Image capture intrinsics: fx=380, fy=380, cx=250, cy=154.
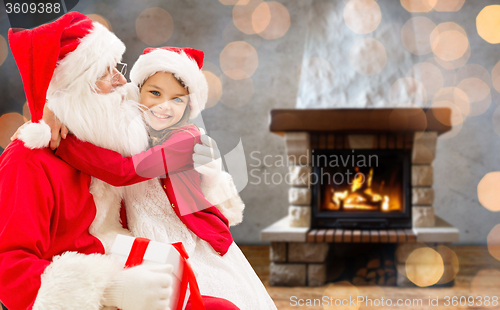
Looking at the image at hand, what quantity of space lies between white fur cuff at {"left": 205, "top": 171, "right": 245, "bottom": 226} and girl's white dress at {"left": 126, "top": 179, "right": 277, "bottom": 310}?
0.36ft

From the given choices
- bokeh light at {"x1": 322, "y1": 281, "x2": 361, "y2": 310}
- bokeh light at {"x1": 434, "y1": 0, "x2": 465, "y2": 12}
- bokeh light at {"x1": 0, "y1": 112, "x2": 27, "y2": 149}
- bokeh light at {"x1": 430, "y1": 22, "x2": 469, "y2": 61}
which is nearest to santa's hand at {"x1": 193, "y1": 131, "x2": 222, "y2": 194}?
bokeh light at {"x1": 322, "y1": 281, "x2": 361, "y2": 310}

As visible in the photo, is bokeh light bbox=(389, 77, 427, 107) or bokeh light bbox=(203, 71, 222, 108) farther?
bokeh light bbox=(203, 71, 222, 108)

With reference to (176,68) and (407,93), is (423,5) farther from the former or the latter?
(176,68)

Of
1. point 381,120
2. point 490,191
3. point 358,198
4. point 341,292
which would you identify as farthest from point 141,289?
point 490,191

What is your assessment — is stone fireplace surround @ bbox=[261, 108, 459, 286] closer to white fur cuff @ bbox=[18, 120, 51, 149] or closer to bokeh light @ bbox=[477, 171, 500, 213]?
bokeh light @ bbox=[477, 171, 500, 213]

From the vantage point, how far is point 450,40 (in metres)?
3.54

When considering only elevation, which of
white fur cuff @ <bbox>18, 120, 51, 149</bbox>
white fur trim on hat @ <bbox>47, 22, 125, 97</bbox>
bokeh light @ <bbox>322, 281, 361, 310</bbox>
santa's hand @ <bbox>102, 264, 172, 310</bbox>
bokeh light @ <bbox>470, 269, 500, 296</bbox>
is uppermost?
white fur trim on hat @ <bbox>47, 22, 125, 97</bbox>

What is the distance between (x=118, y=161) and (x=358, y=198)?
212cm

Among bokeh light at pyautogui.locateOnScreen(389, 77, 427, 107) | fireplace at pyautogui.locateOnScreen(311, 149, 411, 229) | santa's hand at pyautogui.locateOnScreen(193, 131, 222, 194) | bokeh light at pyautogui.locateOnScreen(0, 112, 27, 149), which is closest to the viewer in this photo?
santa's hand at pyautogui.locateOnScreen(193, 131, 222, 194)

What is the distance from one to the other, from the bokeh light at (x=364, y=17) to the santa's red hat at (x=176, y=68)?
212 cm

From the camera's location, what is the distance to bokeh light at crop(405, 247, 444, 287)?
2.35 metres

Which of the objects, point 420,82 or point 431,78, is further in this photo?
point 431,78

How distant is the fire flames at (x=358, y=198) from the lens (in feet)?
8.41

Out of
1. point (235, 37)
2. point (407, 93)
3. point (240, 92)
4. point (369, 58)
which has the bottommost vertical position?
point (407, 93)
